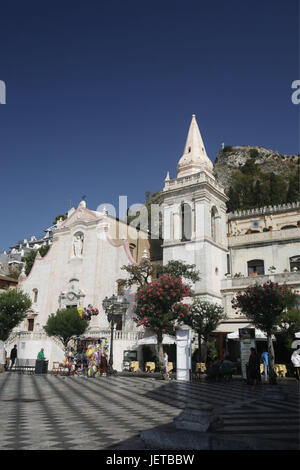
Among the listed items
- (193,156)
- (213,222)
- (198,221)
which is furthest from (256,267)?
(193,156)

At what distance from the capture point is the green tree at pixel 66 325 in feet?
102

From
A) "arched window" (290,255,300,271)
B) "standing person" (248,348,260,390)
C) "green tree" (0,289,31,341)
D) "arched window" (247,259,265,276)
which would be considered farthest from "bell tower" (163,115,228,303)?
"standing person" (248,348,260,390)

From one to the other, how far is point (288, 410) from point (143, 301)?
15849 mm

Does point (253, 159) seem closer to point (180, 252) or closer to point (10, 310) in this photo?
point (180, 252)

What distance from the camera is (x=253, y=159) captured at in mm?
93625

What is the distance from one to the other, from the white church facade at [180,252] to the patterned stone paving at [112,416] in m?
15.0

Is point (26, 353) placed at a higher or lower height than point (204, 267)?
lower

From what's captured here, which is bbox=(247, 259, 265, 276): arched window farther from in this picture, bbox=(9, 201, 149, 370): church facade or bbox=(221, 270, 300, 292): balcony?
bbox=(9, 201, 149, 370): church facade

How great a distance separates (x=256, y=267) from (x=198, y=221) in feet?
22.6

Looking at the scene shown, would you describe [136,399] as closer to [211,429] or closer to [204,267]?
[211,429]
